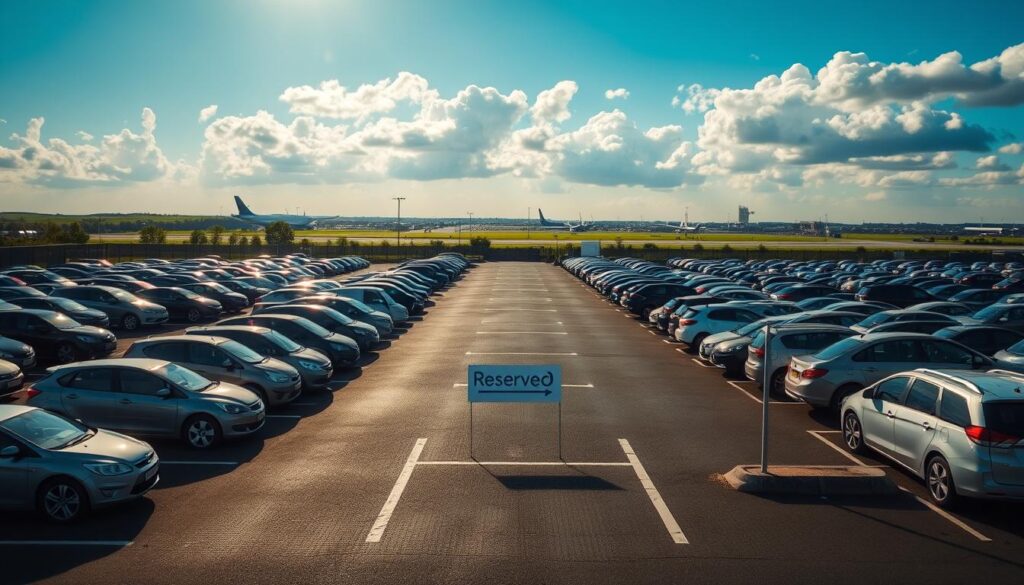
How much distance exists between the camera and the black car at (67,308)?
2570 cm

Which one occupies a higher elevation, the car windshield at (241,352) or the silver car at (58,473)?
the car windshield at (241,352)

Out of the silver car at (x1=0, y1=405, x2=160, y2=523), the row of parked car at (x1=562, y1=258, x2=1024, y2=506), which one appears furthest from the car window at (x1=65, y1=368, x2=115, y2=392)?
the row of parked car at (x1=562, y1=258, x2=1024, y2=506)

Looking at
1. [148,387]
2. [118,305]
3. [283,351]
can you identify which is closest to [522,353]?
[283,351]

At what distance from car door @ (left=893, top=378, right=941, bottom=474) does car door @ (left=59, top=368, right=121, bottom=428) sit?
483 inches

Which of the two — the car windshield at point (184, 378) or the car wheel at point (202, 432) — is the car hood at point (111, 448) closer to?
the car wheel at point (202, 432)

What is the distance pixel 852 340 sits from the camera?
16.0m

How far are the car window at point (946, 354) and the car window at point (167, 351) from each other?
14.9 metres

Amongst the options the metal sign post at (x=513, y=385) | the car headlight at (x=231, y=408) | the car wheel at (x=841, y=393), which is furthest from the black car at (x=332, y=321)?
the car wheel at (x=841, y=393)

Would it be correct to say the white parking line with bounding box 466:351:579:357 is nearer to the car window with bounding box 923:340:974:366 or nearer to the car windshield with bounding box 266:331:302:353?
the car windshield with bounding box 266:331:302:353

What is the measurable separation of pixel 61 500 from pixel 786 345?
46.8 feet

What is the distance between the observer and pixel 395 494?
1103cm

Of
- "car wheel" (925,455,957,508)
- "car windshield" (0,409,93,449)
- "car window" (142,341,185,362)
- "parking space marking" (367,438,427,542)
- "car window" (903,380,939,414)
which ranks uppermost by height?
"car window" (903,380,939,414)

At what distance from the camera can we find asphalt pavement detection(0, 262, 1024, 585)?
8578mm

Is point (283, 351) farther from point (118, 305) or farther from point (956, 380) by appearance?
point (118, 305)
